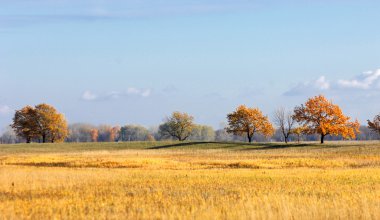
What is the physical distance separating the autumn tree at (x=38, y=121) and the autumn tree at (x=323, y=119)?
180ft

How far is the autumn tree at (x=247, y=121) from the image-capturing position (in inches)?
4719

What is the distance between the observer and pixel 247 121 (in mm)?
120688

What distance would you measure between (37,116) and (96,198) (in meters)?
108

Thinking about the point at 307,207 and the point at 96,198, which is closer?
the point at 307,207

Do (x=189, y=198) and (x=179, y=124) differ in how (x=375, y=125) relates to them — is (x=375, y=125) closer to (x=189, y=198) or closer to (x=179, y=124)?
(x=179, y=124)

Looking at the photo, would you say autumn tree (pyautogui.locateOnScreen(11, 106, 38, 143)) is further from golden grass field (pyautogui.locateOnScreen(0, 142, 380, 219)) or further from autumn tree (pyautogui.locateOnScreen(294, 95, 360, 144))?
golden grass field (pyautogui.locateOnScreen(0, 142, 380, 219))

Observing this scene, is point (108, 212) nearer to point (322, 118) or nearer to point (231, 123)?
point (322, 118)

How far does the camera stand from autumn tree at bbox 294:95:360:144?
101 meters

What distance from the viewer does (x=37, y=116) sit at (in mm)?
125625

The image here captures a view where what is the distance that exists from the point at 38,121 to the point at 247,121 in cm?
4676

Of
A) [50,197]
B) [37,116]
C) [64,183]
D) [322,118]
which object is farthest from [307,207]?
[37,116]

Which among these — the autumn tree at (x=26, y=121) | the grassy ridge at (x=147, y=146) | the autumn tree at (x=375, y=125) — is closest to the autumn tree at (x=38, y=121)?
the autumn tree at (x=26, y=121)

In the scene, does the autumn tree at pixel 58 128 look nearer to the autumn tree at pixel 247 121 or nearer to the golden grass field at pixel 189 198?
the autumn tree at pixel 247 121

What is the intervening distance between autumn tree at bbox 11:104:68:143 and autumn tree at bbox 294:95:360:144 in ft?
180
